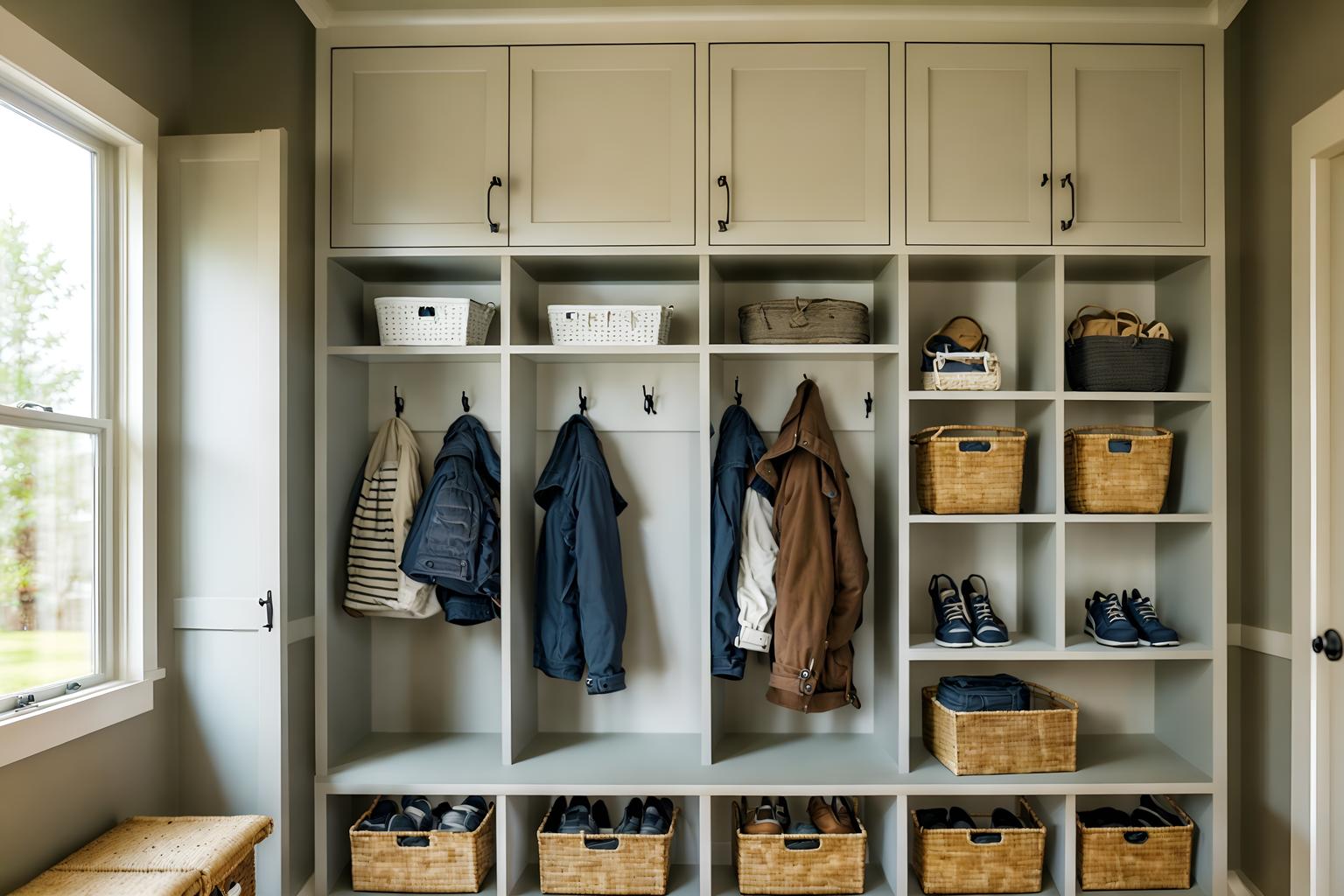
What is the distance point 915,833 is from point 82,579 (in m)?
2.33

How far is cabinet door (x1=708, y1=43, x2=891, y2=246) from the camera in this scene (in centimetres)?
264

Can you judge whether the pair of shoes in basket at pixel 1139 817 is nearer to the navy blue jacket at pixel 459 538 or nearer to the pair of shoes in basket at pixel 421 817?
the pair of shoes in basket at pixel 421 817

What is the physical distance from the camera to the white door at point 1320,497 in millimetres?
2311

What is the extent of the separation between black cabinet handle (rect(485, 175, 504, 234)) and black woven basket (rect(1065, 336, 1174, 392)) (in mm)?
1732

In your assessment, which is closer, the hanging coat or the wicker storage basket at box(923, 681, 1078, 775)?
the wicker storage basket at box(923, 681, 1078, 775)

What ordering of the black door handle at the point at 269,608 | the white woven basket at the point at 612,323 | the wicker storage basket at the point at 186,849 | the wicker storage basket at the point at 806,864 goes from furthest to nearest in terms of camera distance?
the white woven basket at the point at 612,323 < the wicker storage basket at the point at 806,864 < the black door handle at the point at 269,608 < the wicker storage basket at the point at 186,849

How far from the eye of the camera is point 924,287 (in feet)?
9.83

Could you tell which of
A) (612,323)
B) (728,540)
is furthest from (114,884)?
(612,323)

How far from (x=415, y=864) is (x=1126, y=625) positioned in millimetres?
2140

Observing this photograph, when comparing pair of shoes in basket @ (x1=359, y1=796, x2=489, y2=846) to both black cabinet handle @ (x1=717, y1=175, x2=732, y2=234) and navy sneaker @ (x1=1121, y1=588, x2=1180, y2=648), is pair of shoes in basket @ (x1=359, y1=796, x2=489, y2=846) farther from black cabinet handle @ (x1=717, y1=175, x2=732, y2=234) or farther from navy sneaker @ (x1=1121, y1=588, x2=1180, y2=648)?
navy sneaker @ (x1=1121, y1=588, x2=1180, y2=648)

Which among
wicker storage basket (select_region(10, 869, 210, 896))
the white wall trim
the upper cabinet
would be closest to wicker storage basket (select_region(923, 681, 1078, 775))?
the white wall trim

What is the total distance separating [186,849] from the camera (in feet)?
6.55

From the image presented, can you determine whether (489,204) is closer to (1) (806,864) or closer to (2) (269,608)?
(2) (269,608)

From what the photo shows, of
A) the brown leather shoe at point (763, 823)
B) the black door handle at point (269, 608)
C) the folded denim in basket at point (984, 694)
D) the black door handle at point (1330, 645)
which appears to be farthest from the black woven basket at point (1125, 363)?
the black door handle at point (269, 608)
